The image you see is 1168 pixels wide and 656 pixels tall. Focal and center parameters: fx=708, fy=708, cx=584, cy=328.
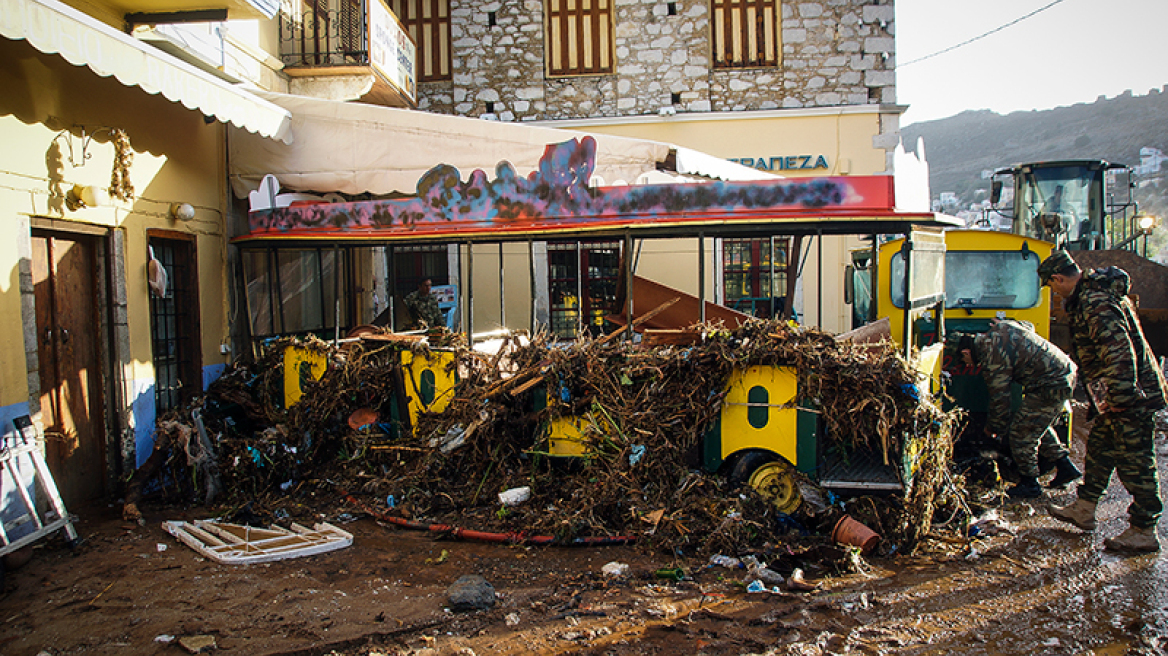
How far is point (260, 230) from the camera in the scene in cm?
771

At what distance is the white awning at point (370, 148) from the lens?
8016 mm

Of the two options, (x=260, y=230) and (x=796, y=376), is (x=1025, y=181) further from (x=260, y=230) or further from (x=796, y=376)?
(x=260, y=230)

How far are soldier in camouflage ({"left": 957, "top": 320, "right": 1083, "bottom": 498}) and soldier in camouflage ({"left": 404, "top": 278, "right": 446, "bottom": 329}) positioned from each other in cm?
668

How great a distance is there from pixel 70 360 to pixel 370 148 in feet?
12.4

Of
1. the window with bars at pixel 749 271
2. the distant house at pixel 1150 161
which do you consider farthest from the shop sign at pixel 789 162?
the distant house at pixel 1150 161

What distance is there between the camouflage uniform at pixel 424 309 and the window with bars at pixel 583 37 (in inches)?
245

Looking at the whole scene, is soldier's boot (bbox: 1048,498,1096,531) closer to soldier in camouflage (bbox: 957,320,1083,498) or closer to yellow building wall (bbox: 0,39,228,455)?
soldier in camouflage (bbox: 957,320,1083,498)

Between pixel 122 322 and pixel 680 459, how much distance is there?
5156 millimetres

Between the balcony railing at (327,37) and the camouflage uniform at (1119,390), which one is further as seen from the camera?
→ the balcony railing at (327,37)

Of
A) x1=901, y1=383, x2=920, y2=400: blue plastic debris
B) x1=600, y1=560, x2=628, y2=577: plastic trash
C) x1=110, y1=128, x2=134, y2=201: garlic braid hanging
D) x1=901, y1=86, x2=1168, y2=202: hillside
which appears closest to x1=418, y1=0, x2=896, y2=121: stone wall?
x1=110, y1=128, x2=134, y2=201: garlic braid hanging

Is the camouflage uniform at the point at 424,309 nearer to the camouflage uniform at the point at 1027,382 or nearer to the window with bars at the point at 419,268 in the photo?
the window with bars at the point at 419,268

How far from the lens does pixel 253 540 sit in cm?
515

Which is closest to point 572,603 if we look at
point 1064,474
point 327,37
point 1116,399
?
point 1116,399

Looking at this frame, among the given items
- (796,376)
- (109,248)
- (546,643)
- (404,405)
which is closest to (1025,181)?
(796,376)
